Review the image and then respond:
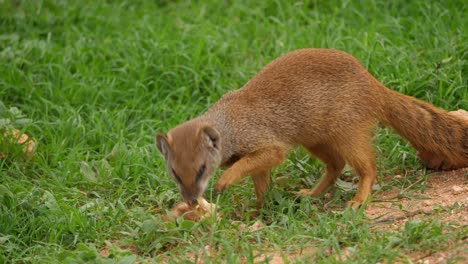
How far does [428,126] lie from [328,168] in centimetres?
75

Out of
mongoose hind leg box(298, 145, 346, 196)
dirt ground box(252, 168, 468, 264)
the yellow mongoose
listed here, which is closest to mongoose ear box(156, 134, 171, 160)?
the yellow mongoose

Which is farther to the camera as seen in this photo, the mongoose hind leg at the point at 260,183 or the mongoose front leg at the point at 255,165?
the mongoose hind leg at the point at 260,183

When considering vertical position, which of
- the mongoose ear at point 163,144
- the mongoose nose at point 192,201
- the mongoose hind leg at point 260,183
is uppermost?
the mongoose ear at point 163,144

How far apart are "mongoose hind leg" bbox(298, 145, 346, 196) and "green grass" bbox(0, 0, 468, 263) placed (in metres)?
0.11

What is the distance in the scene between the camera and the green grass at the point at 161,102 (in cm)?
470

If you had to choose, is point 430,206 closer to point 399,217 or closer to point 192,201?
point 399,217

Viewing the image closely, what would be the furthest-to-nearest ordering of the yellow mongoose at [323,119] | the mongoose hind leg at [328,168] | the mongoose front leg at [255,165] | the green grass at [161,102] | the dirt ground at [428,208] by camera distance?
the mongoose hind leg at [328,168] < the yellow mongoose at [323,119] < the mongoose front leg at [255,165] < the green grass at [161,102] < the dirt ground at [428,208]

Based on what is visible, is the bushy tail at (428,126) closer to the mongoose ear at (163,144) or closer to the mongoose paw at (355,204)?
the mongoose paw at (355,204)

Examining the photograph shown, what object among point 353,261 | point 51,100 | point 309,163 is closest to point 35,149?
point 51,100

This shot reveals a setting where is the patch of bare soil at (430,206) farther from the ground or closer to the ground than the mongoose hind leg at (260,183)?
farther from the ground

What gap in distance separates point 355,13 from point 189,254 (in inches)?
152

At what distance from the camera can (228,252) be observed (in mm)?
4426

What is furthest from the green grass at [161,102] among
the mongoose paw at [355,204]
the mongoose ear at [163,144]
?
the mongoose ear at [163,144]

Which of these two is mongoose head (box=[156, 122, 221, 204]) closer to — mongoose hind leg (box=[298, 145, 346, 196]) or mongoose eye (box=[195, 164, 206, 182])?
mongoose eye (box=[195, 164, 206, 182])
